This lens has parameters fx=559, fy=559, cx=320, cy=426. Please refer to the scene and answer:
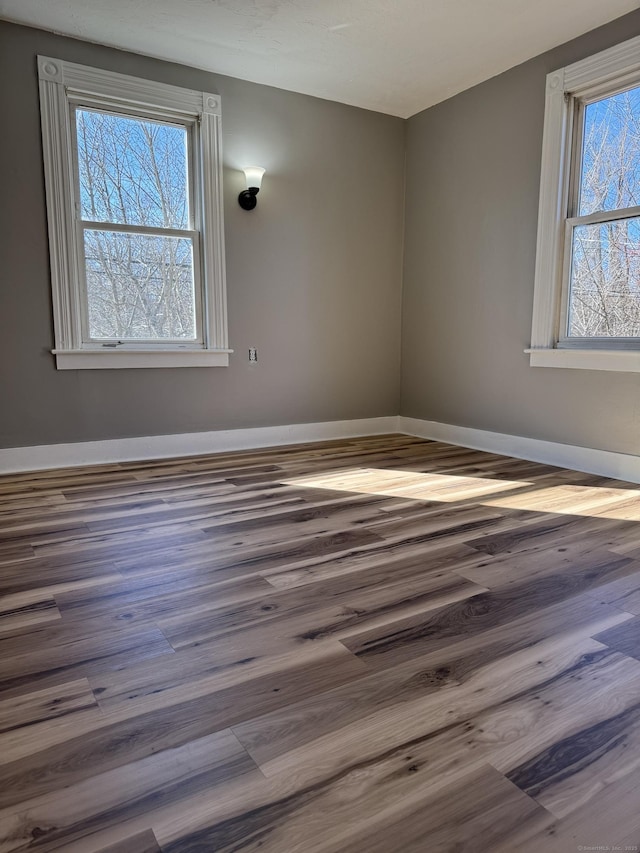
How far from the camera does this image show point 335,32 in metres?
3.18

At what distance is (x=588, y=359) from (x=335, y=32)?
2.37m

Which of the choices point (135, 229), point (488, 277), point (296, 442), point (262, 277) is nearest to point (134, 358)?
point (135, 229)

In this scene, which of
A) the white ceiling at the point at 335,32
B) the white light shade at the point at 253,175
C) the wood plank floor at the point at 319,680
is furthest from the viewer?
the white light shade at the point at 253,175

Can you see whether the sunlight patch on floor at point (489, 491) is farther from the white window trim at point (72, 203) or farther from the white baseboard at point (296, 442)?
→ the white window trim at point (72, 203)

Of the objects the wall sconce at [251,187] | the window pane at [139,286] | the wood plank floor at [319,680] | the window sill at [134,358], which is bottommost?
the wood plank floor at [319,680]

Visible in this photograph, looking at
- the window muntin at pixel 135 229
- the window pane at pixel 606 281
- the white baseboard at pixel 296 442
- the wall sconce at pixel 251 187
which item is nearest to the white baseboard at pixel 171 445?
the white baseboard at pixel 296 442

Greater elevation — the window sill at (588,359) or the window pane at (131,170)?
the window pane at (131,170)

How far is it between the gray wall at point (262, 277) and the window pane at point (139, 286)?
0.87ft

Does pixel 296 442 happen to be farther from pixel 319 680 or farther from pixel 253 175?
pixel 319 680

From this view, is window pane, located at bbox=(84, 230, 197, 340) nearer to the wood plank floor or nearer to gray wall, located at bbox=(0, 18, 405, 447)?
gray wall, located at bbox=(0, 18, 405, 447)

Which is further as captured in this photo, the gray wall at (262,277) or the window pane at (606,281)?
the gray wall at (262,277)

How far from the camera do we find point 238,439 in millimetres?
4031

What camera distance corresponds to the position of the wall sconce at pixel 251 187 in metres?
3.77

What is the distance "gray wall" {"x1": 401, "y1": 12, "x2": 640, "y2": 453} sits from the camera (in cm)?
330
